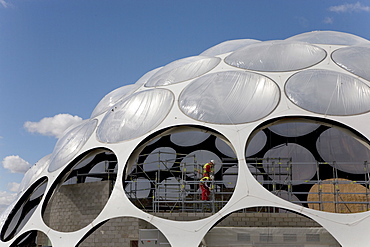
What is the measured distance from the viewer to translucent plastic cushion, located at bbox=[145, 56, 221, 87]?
16.2 meters

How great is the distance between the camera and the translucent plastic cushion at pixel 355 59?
1468cm

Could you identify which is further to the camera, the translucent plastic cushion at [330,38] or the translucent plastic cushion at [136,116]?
the translucent plastic cushion at [330,38]

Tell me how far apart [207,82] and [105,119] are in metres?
3.80

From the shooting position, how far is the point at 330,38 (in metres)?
17.9

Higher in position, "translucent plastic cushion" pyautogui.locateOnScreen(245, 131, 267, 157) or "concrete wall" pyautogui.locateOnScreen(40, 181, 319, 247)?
"translucent plastic cushion" pyautogui.locateOnScreen(245, 131, 267, 157)

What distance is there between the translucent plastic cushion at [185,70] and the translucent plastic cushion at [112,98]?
2.70 m

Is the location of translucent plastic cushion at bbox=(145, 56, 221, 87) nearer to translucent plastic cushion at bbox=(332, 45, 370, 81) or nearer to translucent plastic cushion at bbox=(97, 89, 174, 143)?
translucent plastic cushion at bbox=(97, 89, 174, 143)

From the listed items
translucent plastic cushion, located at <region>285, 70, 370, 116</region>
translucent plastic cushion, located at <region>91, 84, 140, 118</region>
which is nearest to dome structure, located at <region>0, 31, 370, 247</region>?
translucent plastic cushion, located at <region>285, 70, 370, 116</region>

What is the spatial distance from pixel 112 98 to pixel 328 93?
10.2 meters

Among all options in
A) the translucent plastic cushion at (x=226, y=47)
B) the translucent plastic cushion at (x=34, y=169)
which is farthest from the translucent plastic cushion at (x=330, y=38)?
the translucent plastic cushion at (x=34, y=169)

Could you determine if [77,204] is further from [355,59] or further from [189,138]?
[355,59]

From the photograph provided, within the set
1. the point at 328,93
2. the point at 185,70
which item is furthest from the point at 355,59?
the point at 185,70

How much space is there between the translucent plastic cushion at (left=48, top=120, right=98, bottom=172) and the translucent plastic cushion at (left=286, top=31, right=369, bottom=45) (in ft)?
28.9

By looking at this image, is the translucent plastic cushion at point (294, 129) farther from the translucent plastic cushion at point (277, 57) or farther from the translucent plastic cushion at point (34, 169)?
the translucent plastic cushion at point (34, 169)
